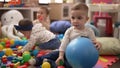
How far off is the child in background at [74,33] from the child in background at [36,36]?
0.89 ft

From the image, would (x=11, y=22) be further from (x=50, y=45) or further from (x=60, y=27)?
(x=50, y=45)

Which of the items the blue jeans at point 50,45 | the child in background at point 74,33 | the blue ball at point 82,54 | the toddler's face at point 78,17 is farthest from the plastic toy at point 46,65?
the blue jeans at point 50,45

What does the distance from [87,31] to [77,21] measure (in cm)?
14

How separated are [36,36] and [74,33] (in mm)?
438

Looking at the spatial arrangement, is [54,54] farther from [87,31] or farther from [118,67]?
[118,67]

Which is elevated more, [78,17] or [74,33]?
[78,17]

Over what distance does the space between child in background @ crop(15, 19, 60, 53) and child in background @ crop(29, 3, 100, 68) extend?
270 mm

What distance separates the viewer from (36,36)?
6.68 ft

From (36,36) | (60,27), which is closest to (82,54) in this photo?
(36,36)

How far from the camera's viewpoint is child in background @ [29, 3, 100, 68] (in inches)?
65.9

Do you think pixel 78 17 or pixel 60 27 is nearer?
pixel 78 17

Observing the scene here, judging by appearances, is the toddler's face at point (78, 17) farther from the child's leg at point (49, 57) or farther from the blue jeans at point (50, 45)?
the blue jeans at point (50, 45)

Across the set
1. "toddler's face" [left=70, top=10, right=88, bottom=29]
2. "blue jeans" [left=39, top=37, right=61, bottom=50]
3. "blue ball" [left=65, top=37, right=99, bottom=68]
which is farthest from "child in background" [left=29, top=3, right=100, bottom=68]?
"blue jeans" [left=39, top=37, right=61, bottom=50]

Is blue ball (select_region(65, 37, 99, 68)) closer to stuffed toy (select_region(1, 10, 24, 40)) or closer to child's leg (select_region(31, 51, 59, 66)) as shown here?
child's leg (select_region(31, 51, 59, 66))
